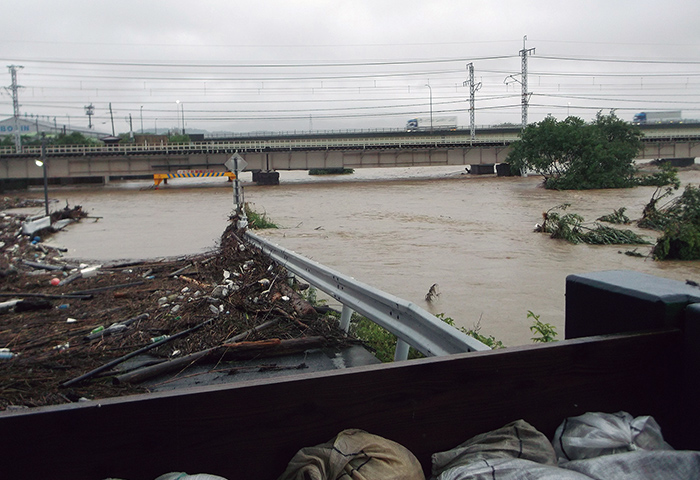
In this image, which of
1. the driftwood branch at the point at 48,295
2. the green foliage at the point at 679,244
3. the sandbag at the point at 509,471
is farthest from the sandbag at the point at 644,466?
the green foliage at the point at 679,244

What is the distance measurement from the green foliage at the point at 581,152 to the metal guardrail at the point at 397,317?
3707cm

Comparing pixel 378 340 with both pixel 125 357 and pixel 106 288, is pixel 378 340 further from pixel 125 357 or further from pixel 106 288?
pixel 106 288

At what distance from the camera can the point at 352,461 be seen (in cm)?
199

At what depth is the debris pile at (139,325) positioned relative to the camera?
4.68 meters

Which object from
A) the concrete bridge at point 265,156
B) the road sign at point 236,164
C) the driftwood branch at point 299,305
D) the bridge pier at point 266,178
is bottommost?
the driftwood branch at point 299,305

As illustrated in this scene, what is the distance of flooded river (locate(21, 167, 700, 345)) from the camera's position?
359 inches

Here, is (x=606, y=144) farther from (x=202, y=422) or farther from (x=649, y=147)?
(x=202, y=422)

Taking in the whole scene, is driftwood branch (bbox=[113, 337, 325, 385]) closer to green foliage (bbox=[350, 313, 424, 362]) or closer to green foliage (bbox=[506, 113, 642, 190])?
green foliage (bbox=[350, 313, 424, 362])

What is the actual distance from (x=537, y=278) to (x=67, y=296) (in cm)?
773

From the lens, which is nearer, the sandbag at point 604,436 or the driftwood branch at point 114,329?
the sandbag at point 604,436

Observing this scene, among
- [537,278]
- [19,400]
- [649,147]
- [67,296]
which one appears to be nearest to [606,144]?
[649,147]

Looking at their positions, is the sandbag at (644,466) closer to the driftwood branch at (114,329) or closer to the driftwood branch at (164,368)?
the driftwood branch at (164,368)

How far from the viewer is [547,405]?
7.70 feet

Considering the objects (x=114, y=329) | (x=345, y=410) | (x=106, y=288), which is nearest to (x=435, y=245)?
(x=106, y=288)
